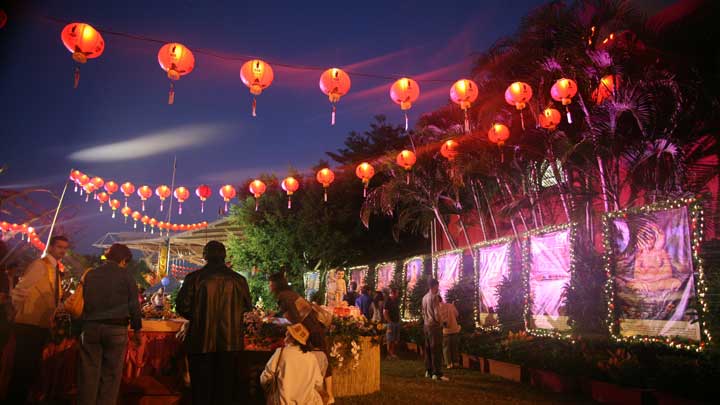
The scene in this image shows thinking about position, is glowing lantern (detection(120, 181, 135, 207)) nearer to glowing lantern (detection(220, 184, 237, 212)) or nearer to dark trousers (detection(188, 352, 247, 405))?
glowing lantern (detection(220, 184, 237, 212))

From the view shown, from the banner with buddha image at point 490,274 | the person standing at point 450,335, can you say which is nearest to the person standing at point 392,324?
the person standing at point 450,335

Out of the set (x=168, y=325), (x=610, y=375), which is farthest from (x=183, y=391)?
(x=610, y=375)

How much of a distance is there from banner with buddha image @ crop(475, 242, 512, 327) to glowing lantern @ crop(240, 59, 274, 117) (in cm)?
661

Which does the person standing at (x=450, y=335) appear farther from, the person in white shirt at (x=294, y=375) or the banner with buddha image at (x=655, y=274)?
the person in white shirt at (x=294, y=375)

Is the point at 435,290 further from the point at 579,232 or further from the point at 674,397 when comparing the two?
the point at 674,397

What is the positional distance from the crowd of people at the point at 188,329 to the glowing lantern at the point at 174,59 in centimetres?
330

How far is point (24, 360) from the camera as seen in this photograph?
5.05m

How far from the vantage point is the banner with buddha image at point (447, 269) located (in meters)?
14.1

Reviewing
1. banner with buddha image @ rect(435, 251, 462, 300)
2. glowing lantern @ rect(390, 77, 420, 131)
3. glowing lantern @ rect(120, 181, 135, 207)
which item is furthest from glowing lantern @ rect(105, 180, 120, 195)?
glowing lantern @ rect(390, 77, 420, 131)

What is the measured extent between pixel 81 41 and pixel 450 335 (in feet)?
28.1

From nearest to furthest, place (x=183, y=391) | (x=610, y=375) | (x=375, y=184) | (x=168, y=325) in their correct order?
(x=183, y=391) < (x=168, y=325) < (x=610, y=375) < (x=375, y=184)

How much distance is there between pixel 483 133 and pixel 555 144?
187 centimetres

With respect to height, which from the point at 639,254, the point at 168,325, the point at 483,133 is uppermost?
the point at 483,133

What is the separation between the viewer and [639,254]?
25.6ft
